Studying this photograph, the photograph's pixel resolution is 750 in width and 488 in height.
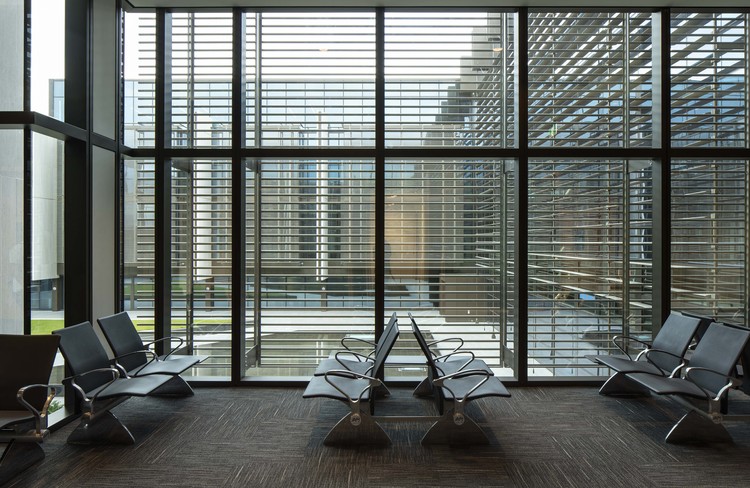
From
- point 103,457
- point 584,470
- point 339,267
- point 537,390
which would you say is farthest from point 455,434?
point 103,457

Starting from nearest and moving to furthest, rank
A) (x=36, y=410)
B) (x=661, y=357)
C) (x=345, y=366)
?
(x=36, y=410), (x=345, y=366), (x=661, y=357)

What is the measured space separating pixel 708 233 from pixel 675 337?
151 centimetres

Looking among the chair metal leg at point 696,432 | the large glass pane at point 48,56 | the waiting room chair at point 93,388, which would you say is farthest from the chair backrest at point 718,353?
the large glass pane at point 48,56

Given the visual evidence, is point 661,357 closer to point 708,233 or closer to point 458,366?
point 708,233

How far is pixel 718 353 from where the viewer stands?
3.90 metres

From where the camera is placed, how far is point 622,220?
525 centimetres

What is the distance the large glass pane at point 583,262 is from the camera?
5168mm

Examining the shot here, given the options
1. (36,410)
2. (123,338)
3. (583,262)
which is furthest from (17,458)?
(583,262)

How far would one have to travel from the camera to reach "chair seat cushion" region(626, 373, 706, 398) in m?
3.59

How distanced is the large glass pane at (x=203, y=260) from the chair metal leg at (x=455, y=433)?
8.39 feet

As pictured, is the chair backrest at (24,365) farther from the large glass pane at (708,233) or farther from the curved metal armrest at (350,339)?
the large glass pane at (708,233)

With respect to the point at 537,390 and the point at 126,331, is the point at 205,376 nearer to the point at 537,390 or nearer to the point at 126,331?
the point at 126,331

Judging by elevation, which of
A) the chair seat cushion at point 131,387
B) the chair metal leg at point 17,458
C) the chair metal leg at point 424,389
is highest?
the chair seat cushion at point 131,387

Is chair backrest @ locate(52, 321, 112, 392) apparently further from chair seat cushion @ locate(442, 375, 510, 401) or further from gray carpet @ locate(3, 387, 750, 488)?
chair seat cushion @ locate(442, 375, 510, 401)
